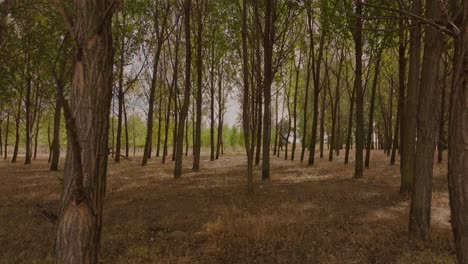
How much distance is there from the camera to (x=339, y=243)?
7012 millimetres

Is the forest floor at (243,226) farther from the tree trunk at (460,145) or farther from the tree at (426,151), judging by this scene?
the tree trunk at (460,145)

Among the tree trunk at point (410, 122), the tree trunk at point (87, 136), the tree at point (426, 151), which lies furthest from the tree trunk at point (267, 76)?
the tree trunk at point (87, 136)

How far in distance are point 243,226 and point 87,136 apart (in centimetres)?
569

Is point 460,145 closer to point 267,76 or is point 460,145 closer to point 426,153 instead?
point 426,153

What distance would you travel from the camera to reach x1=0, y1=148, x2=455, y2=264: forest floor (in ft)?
21.8

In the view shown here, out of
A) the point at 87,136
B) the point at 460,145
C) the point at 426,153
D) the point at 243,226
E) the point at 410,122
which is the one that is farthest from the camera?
the point at 410,122

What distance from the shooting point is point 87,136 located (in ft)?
9.35

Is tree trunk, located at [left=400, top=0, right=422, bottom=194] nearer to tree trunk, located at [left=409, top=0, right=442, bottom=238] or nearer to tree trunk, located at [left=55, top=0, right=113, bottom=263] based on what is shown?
tree trunk, located at [left=409, top=0, right=442, bottom=238]

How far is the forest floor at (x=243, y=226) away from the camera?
6648mm

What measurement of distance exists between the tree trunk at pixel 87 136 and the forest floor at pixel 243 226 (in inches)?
86.7

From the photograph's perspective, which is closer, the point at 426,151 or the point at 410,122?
the point at 426,151

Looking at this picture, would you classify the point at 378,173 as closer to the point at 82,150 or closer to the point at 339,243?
the point at 339,243

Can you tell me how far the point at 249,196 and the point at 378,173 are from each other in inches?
345

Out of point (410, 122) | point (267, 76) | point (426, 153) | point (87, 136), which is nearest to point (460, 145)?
point (87, 136)
